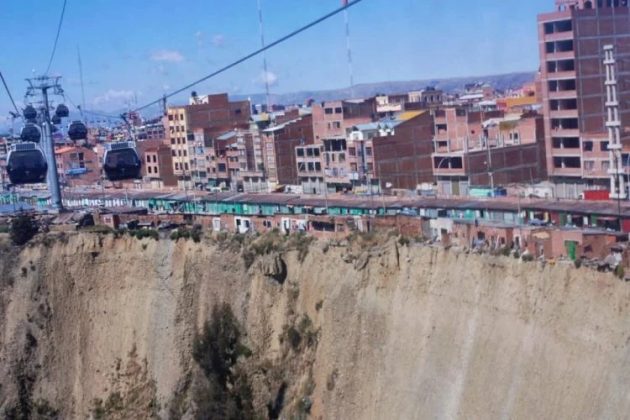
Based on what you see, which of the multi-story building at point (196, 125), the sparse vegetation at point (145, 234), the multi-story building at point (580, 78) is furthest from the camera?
the multi-story building at point (196, 125)

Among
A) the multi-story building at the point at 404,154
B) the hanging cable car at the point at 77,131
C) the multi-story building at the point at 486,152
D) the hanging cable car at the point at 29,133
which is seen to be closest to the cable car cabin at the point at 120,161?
the hanging cable car at the point at 77,131

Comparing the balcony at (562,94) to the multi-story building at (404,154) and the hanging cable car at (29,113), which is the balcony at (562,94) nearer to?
the multi-story building at (404,154)

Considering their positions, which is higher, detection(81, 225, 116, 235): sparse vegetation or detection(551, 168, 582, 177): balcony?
detection(551, 168, 582, 177): balcony

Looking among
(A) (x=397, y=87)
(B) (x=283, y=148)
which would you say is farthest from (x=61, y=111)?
(A) (x=397, y=87)

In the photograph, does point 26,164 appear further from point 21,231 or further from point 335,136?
point 335,136

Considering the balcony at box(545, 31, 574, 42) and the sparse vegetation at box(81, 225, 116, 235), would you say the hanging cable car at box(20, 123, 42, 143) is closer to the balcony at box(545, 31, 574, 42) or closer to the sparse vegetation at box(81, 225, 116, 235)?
the sparse vegetation at box(81, 225, 116, 235)

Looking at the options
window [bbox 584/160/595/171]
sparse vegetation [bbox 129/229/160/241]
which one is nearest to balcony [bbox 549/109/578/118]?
window [bbox 584/160/595/171]

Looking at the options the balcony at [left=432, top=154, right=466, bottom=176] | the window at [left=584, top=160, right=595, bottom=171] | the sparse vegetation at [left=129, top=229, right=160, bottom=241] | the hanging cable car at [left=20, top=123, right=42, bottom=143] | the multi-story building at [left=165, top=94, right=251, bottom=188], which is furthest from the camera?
the multi-story building at [left=165, top=94, right=251, bottom=188]
